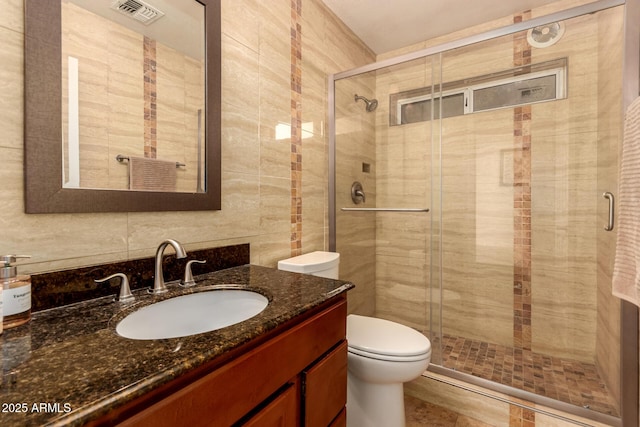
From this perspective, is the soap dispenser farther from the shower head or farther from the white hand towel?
the shower head

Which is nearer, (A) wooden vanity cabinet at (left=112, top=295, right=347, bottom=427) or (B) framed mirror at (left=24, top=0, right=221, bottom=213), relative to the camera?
(A) wooden vanity cabinet at (left=112, top=295, right=347, bottom=427)

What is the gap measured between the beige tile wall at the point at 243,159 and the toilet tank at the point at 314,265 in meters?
0.11

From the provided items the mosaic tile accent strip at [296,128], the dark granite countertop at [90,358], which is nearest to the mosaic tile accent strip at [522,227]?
the mosaic tile accent strip at [296,128]

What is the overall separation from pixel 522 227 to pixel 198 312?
1.87m

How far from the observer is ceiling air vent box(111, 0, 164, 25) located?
3.14 ft

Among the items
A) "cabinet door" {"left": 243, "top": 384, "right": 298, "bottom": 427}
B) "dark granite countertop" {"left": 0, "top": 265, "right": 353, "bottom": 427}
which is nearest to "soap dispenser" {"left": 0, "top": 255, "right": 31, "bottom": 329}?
"dark granite countertop" {"left": 0, "top": 265, "right": 353, "bottom": 427}

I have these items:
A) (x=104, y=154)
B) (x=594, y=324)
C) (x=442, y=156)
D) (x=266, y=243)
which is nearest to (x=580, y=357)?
(x=594, y=324)

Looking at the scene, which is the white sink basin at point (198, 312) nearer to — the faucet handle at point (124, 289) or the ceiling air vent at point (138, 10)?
the faucet handle at point (124, 289)

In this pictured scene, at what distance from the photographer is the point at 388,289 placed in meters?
2.26

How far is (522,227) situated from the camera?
6.01 feet

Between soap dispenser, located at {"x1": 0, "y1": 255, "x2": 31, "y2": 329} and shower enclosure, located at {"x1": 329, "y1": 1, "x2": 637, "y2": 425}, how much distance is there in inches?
61.7

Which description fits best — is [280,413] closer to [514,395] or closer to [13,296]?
[13,296]

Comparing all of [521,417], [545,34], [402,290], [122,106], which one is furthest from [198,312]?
[545,34]

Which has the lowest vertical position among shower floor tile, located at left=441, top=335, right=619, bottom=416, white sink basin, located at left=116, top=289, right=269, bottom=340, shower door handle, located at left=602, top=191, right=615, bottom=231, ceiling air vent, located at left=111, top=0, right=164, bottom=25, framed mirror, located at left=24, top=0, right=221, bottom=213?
shower floor tile, located at left=441, top=335, right=619, bottom=416
